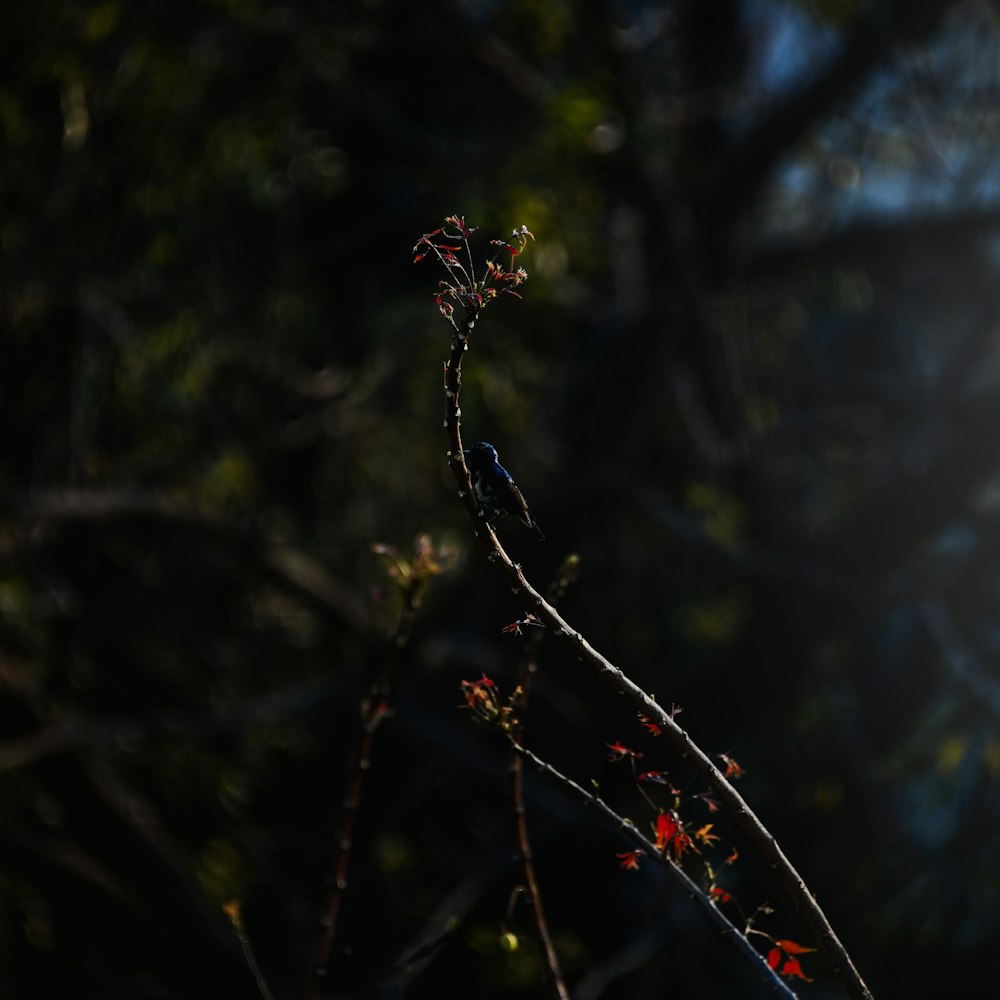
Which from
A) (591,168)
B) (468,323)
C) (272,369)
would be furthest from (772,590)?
(468,323)

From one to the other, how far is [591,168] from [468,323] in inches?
221

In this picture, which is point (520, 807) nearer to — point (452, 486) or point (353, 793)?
point (353, 793)

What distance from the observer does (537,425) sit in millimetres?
7129

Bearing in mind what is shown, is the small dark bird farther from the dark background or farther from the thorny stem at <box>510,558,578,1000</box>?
the dark background

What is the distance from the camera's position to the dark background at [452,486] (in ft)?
18.7

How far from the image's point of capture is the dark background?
5688 mm

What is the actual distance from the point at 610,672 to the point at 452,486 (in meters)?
5.51

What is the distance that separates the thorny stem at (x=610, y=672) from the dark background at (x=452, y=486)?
3.67 m

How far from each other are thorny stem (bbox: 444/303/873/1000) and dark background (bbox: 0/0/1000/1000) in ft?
12.1

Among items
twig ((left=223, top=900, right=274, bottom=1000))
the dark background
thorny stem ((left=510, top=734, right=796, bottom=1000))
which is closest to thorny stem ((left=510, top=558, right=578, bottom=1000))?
thorny stem ((left=510, top=734, right=796, bottom=1000))

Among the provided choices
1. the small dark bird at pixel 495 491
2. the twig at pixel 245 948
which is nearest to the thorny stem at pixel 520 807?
the small dark bird at pixel 495 491

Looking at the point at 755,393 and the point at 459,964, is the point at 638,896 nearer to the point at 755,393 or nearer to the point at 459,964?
the point at 459,964

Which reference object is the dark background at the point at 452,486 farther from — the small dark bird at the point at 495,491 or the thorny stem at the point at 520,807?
the small dark bird at the point at 495,491

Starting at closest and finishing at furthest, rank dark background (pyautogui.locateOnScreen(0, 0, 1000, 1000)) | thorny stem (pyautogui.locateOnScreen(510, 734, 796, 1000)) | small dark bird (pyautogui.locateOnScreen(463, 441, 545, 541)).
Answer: thorny stem (pyautogui.locateOnScreen(510, 734, 796, 1000)), small dark bird (pyautogui.locateOnScreen(463, 441, 545, 541)), dark background (pyautogui.locateOnScreen(0, 0, 1000, 1000))
